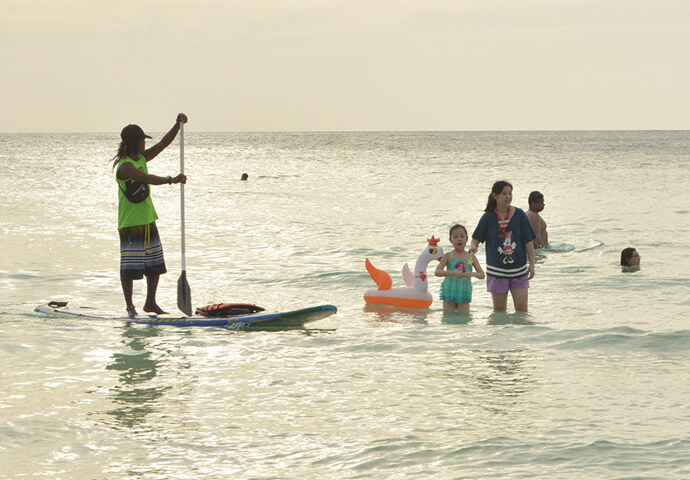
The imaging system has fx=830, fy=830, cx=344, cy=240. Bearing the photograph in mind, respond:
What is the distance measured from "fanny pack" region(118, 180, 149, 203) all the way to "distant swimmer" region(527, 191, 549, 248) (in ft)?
22.3

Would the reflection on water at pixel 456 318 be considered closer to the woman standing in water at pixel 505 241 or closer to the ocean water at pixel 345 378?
the ocean water at pixel 345 378

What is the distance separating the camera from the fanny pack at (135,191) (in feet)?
30.1

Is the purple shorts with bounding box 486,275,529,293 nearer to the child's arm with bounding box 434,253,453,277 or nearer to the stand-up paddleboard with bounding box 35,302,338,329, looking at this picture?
the child's arm with bounding box 434,253,453,277

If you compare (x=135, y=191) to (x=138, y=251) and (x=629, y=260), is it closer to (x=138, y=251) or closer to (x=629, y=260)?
(x=138, y=251)

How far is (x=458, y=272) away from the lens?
982 cm

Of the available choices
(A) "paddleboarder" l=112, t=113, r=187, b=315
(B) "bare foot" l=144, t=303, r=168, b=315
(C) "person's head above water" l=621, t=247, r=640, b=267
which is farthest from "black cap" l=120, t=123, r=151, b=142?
(C) "person's head above water" l=621, t=247, r=640, b=267

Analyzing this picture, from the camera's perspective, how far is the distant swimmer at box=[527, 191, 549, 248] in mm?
14070

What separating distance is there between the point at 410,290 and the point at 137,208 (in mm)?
3638

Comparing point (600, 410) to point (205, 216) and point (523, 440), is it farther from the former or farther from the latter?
point (205, 216)

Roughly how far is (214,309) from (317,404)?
3.18m

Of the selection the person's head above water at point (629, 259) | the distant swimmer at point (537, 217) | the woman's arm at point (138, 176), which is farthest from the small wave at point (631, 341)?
the person's head above water at point (629, 259)

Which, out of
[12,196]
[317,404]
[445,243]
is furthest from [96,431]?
[12,196]

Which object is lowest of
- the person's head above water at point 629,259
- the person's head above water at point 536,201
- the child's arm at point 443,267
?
the person's head above water at point 629,259

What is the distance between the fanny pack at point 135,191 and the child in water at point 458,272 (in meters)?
3.47
